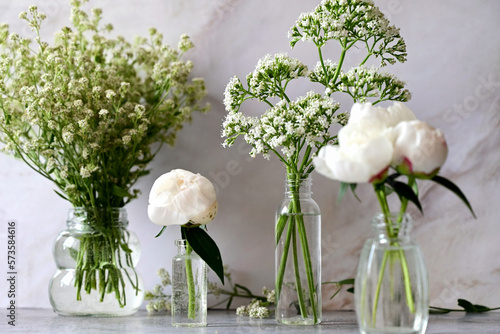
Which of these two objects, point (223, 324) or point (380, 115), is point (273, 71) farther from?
point (223, 324)

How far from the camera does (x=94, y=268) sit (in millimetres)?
1201

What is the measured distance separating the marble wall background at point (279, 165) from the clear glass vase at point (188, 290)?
29 centimetres

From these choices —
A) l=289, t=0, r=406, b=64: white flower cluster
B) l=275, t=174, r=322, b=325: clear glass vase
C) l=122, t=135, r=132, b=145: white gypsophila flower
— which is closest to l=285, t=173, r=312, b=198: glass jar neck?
l=275, t=174, r=322, b=325: clear glass vase

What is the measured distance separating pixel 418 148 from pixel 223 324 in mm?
527

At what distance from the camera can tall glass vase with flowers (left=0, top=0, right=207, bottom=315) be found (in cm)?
119

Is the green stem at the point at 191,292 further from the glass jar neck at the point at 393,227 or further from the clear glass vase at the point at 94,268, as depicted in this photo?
the glass jar neck at the point at 393,227

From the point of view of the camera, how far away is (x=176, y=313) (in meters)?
1.09

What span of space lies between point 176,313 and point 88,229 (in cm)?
27

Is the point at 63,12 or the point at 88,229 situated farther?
the point at 63,12

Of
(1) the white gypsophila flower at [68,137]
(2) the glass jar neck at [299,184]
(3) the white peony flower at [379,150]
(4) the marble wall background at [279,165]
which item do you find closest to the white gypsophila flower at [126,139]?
(1) the white gypsophila flower at [68,137]

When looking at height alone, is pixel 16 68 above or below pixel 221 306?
above

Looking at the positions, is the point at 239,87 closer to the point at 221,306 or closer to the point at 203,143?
the point at 203,143

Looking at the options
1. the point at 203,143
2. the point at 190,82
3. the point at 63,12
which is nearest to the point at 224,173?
the point at 203,143

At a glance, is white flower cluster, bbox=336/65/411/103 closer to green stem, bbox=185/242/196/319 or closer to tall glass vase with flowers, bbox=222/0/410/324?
tall glass vase with flowers, bbox=222/0/410/324
